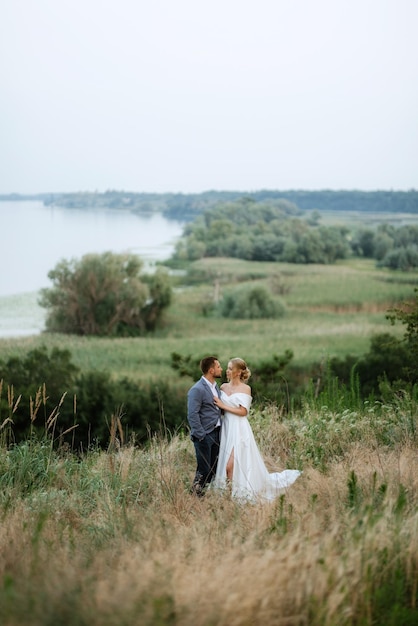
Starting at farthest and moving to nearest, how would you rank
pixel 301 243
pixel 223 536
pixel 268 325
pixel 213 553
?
pixel 301 243 < pixel 268 325 < pixel 223 536 < pixel 213 553

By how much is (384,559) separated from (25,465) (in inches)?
168

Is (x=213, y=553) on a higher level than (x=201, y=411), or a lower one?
higher

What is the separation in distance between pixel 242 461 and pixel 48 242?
328 ft

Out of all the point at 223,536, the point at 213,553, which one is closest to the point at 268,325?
the point at 223,536

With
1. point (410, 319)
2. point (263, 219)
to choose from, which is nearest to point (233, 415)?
point (410, 319)

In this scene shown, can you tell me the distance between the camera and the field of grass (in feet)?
143

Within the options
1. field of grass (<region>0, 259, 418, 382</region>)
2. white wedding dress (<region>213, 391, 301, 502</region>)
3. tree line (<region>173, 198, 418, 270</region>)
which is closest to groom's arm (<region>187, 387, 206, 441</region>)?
white wedding dress (<region>213, 391, 301, 502</region>)

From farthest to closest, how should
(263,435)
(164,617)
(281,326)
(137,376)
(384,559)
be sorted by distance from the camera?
(281,326) → (137,376) → (263,435) → (384,559) → (164,617)

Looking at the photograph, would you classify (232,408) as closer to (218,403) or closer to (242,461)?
(218,403)

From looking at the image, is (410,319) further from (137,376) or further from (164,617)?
(137,376)

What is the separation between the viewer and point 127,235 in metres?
130

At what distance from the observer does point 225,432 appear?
23.9 ft

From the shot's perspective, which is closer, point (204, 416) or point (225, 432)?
point (204, 416)

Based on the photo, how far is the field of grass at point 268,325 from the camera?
143 feet
